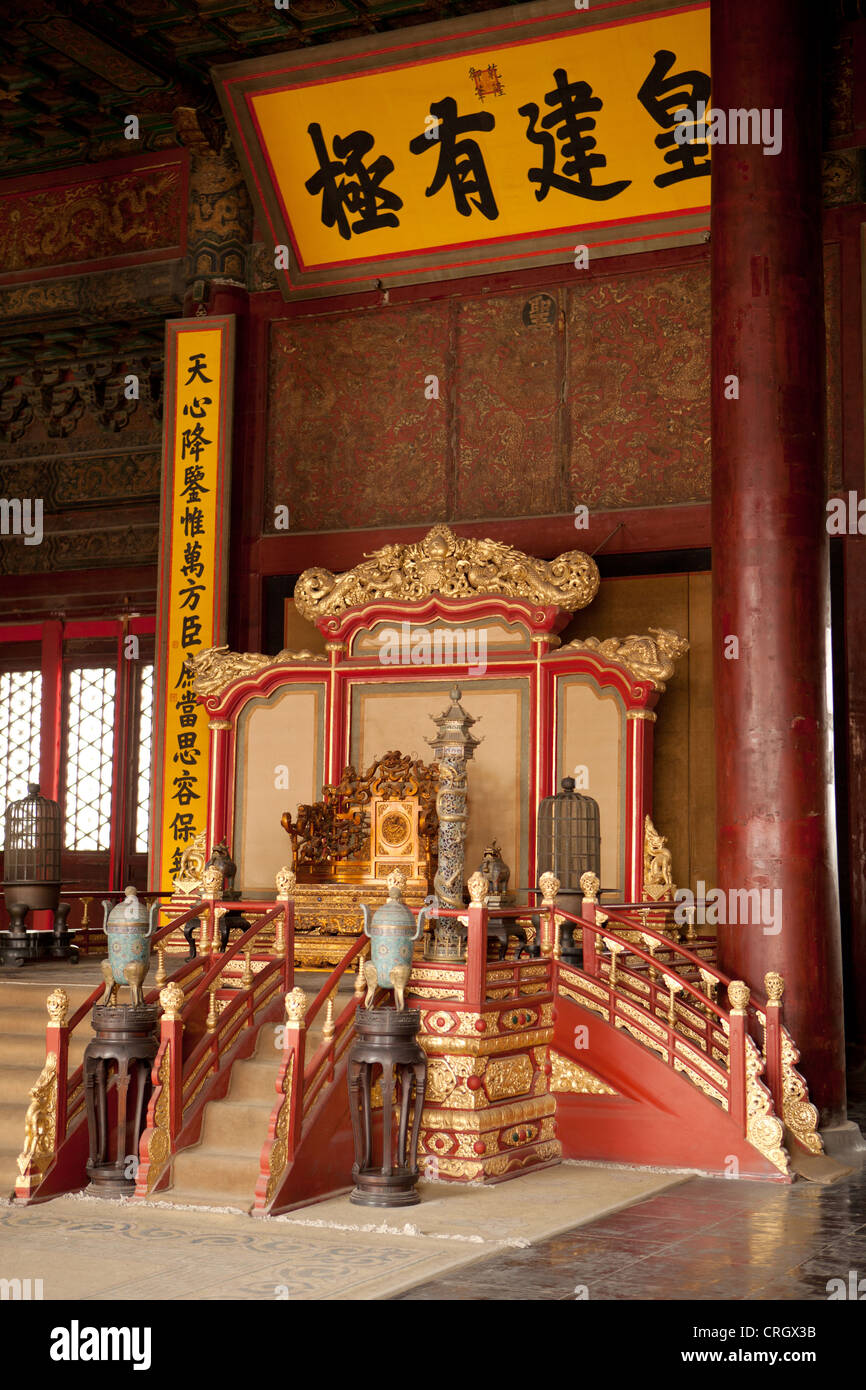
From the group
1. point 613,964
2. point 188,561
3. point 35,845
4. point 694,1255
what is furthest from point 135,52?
point 694,1255

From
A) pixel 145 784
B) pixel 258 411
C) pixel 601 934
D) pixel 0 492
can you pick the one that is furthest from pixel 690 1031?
pixel 0 492

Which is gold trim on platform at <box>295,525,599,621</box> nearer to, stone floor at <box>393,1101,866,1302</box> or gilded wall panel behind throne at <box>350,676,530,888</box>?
gilded wall panel behind throne at <box>350,676,530,888</box>

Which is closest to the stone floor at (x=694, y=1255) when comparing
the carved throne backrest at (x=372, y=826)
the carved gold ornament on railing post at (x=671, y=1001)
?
the carved gold ornament on railing post at (x=671, y=1001)

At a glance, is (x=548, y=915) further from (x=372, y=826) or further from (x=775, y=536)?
(x=372, y=826)

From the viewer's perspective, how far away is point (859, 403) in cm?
809

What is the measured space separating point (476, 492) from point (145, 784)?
11.6 ft

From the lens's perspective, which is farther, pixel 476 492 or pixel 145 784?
pixel 145 784

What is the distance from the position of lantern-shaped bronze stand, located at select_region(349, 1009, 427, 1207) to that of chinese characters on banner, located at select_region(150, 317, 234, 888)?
12.8 ft

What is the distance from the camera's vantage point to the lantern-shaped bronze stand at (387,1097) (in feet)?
17.0

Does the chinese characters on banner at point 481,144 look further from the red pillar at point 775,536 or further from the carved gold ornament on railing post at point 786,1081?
the carved gold ornament on railing post at point 786,1081

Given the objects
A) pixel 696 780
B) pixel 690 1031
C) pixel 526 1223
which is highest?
pixel 696 780

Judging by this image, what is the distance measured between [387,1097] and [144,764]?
20.3ft

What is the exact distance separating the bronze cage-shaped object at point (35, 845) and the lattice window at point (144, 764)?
6.75 ft

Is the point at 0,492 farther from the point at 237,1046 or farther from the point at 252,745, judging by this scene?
the point at 237,1046
